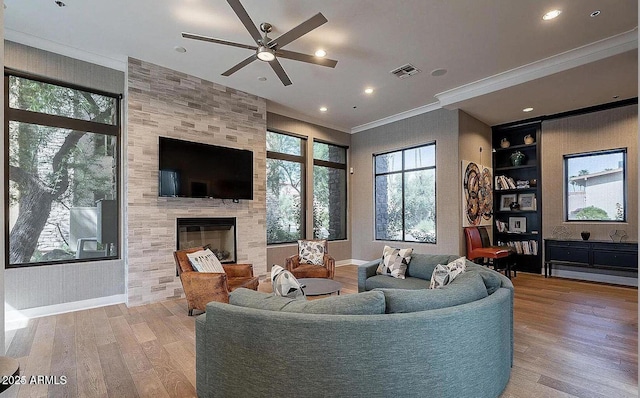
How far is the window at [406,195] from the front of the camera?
630 centimetres

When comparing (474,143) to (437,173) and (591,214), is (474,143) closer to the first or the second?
(437,173)

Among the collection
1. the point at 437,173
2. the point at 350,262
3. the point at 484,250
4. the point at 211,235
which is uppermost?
the point at 437,173

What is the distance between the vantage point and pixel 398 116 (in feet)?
21.9

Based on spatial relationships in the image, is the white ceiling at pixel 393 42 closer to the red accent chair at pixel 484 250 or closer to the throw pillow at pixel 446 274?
the red accent chair at pixel 484 250

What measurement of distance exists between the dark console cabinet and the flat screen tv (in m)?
5.69

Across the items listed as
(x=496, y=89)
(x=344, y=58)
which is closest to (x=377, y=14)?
(x=344, y=58)

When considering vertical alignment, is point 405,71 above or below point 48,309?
above

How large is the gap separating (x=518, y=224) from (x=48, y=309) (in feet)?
26.8

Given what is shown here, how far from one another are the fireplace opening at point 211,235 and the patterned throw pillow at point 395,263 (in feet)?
8.32

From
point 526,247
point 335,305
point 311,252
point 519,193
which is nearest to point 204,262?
point 311,252

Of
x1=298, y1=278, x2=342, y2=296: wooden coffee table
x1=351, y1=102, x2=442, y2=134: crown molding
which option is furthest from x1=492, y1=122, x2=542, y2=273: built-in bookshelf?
x1=298, y1=278, x2=342, y2=296: wooden coffee table

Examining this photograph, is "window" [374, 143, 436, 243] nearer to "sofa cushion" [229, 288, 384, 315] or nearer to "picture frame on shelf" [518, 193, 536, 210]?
"picture frame on shelf" [518, 193, 536, 210]

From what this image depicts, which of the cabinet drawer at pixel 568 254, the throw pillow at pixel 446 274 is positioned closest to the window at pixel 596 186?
the cabinet drawer at pixel 568 254

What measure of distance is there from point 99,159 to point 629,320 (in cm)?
703
